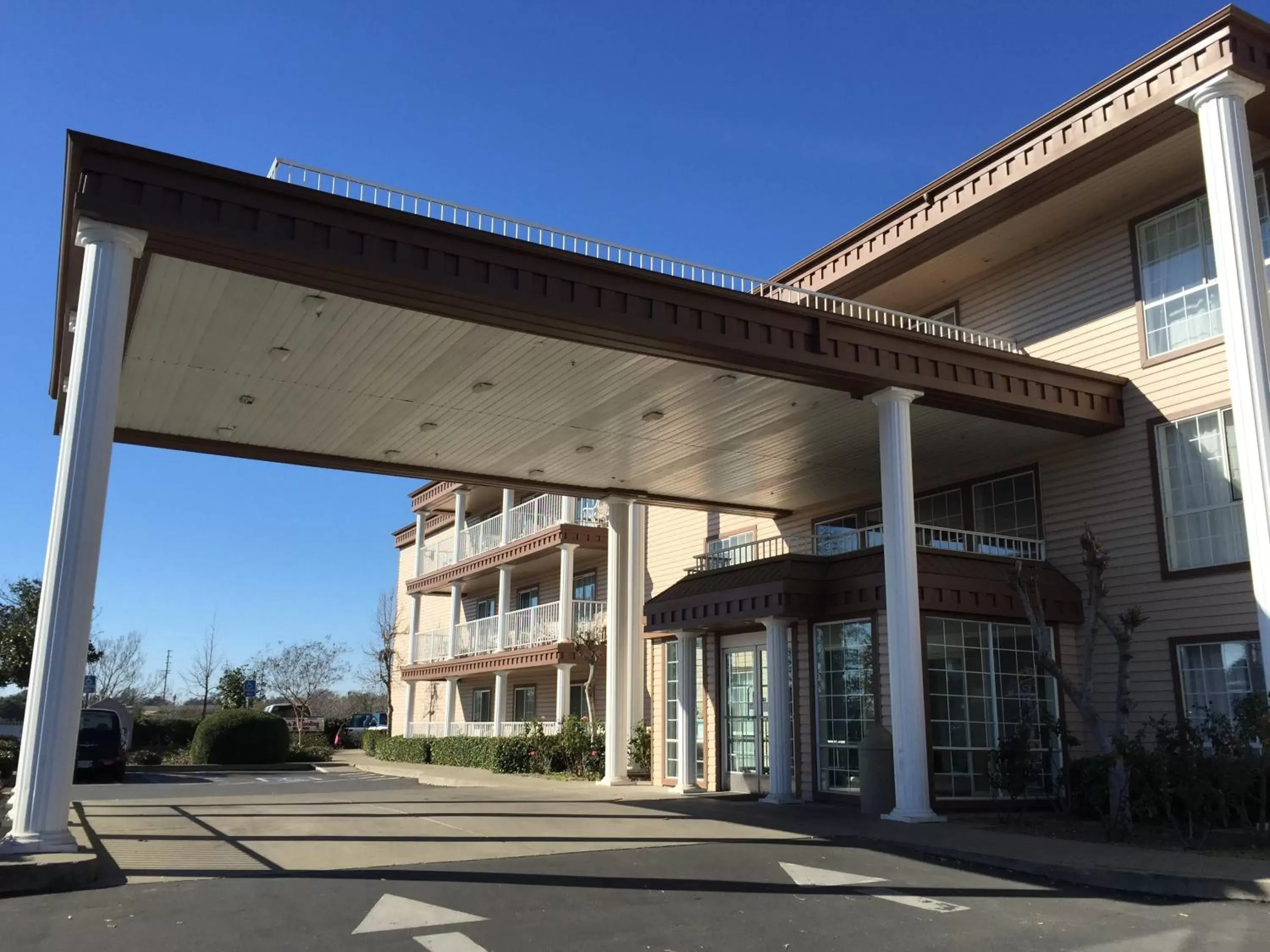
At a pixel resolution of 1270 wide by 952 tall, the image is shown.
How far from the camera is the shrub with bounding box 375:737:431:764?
3173cm

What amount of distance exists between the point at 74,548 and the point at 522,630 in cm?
2137

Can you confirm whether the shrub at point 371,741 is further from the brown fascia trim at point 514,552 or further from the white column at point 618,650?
the white column at point 618,650

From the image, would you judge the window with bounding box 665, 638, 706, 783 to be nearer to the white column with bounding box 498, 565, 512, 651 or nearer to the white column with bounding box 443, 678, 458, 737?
the white column with bounding box 498, 565, 512, 651

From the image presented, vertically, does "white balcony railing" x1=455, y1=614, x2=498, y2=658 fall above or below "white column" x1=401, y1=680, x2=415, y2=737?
above

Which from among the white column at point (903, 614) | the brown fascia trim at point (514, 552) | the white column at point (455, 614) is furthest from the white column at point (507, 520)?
the white column at point (903, 614)

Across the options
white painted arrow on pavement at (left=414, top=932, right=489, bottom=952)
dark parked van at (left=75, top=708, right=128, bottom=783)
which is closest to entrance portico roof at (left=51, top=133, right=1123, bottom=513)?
white painted arrow on pavement at (left=414, top=932, right=489, bottom=952)

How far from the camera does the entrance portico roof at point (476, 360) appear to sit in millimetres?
10250

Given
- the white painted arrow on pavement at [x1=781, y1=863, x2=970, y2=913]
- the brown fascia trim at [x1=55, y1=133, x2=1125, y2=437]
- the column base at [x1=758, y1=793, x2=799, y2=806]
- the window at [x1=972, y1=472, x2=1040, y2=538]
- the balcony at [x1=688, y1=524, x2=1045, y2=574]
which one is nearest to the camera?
the white painted arrow on pavement at [x1=781, y1=863, x2=970, y2=913]

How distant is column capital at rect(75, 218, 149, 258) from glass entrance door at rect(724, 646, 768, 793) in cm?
1208

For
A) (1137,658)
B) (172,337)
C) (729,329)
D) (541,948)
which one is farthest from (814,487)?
(541,948)

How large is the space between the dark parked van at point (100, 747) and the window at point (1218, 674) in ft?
70.2

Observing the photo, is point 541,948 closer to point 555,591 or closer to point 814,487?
point 814,487

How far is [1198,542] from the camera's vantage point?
14664mm

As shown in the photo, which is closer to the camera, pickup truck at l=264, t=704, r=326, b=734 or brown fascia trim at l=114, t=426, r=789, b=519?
brown fascia trim at l=114, t=426, r=789, b=519
